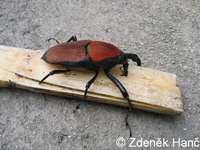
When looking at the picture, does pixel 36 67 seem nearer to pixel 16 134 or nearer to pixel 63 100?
pixel 63 100

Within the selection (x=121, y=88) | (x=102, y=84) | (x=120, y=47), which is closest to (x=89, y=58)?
(x=102, y=84)

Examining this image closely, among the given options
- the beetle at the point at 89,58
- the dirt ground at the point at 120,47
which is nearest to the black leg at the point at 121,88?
the beetle at the point at 89,58

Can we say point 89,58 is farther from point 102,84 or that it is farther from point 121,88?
point 121,88

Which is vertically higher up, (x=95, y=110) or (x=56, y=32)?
(x=56, y=32)

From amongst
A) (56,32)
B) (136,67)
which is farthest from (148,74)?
(56,32)

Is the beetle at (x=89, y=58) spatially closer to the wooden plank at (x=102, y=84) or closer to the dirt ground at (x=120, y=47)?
the wooden plank at (x=102, y=84)

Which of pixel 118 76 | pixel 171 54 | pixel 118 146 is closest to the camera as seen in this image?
pixel 118 146
